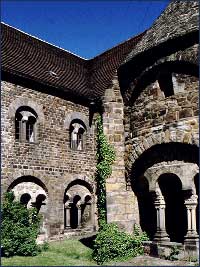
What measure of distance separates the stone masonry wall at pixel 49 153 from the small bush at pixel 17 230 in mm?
1080

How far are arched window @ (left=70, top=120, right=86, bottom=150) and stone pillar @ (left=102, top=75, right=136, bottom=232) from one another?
4.29m

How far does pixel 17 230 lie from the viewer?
11.1m

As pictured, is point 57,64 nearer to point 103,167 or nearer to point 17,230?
point 103,167

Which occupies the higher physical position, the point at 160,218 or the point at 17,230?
the point at 160,218

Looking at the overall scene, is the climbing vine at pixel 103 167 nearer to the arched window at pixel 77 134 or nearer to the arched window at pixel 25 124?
the arched window at pixel 25 124

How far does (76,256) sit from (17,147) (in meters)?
4.79

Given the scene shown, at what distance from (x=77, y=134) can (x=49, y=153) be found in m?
2.08

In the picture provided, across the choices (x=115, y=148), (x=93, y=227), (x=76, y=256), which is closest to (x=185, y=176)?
(x=115, y=148)

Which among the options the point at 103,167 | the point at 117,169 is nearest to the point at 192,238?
the point at 117,169

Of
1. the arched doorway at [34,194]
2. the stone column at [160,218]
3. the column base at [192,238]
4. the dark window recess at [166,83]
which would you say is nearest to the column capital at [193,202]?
the column base at [192,238]

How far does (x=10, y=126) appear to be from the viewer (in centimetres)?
1304

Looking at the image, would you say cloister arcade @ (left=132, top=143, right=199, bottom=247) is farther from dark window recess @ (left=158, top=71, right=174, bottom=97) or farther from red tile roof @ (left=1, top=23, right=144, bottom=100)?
red tile roof @ (left=1, top=23, right=144, bottom=100)

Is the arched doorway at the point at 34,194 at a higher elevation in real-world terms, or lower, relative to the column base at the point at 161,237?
higher

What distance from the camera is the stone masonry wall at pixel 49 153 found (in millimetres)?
12938
